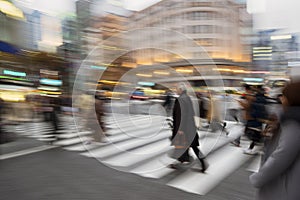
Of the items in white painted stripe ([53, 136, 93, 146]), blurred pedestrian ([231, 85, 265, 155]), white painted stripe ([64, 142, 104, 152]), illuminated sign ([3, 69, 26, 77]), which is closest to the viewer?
blurred pedestrian ([231, 85, 265, 155])

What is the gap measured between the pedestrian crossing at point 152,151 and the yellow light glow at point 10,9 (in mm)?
3572

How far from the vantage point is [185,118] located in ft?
13.5

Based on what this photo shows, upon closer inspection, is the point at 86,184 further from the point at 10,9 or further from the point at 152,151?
the point at 10,9

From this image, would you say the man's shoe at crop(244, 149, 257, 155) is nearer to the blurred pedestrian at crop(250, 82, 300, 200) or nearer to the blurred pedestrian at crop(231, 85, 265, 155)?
the blurred pedestrian at crop(231, 85, 265, 155)

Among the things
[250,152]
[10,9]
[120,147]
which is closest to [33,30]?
[10,9]

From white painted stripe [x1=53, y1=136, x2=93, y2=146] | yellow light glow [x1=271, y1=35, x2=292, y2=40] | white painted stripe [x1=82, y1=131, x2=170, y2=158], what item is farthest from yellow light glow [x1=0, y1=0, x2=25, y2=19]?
yellow light glow [x1=271, y1=35, x2=292, y2=40]

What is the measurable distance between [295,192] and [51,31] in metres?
13.4

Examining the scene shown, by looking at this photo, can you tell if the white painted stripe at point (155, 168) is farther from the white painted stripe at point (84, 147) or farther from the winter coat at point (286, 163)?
the winter coat at point (286, 163)


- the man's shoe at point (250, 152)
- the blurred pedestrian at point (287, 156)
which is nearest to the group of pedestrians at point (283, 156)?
the blurred pedestrian at point (287, 156)

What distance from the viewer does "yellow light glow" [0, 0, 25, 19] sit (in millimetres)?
6868

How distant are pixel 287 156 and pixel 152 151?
4.17 m

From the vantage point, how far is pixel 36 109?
9906 mm

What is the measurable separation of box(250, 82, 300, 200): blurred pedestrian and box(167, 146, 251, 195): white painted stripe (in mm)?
1972

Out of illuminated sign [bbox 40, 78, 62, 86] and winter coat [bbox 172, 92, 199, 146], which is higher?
illuminated sign [bbox 40, 78, 62, 86]
